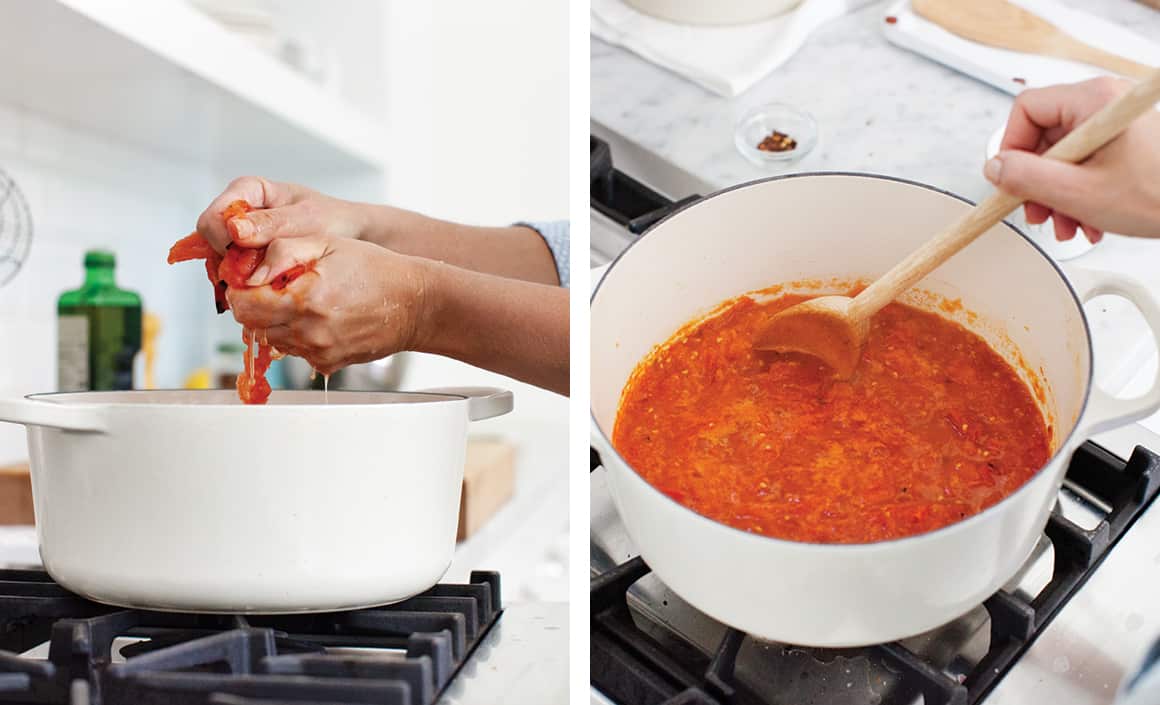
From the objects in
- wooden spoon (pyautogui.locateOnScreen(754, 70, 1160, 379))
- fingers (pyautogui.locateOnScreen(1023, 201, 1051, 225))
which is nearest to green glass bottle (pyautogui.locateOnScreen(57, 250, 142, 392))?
wooden spoon (pyautogui.locateOnScreen(754, 70, 1160, 379))

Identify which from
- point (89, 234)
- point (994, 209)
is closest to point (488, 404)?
point (994, 209)

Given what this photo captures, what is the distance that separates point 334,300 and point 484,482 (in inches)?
31.9

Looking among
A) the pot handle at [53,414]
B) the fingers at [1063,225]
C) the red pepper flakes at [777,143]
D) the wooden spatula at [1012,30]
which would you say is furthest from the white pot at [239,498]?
the wooden spatula at [1012,30]

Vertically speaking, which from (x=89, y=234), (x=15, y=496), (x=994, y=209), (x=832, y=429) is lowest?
(x=15, y=496)

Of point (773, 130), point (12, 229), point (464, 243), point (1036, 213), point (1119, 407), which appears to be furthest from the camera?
point (12, 229)

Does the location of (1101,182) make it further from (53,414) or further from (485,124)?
(485,124)

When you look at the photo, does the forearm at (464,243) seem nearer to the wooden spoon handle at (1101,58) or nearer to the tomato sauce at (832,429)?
the tomato sauce at (832,429)

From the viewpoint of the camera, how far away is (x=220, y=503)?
407 millimetres

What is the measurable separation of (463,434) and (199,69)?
0.70m

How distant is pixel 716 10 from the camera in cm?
85

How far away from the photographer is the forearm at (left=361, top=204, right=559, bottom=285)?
64 centimetres

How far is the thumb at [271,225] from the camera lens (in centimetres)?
50

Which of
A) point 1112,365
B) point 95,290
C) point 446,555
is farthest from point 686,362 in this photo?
point 95,290

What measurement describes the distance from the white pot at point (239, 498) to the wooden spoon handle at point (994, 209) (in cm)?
21
